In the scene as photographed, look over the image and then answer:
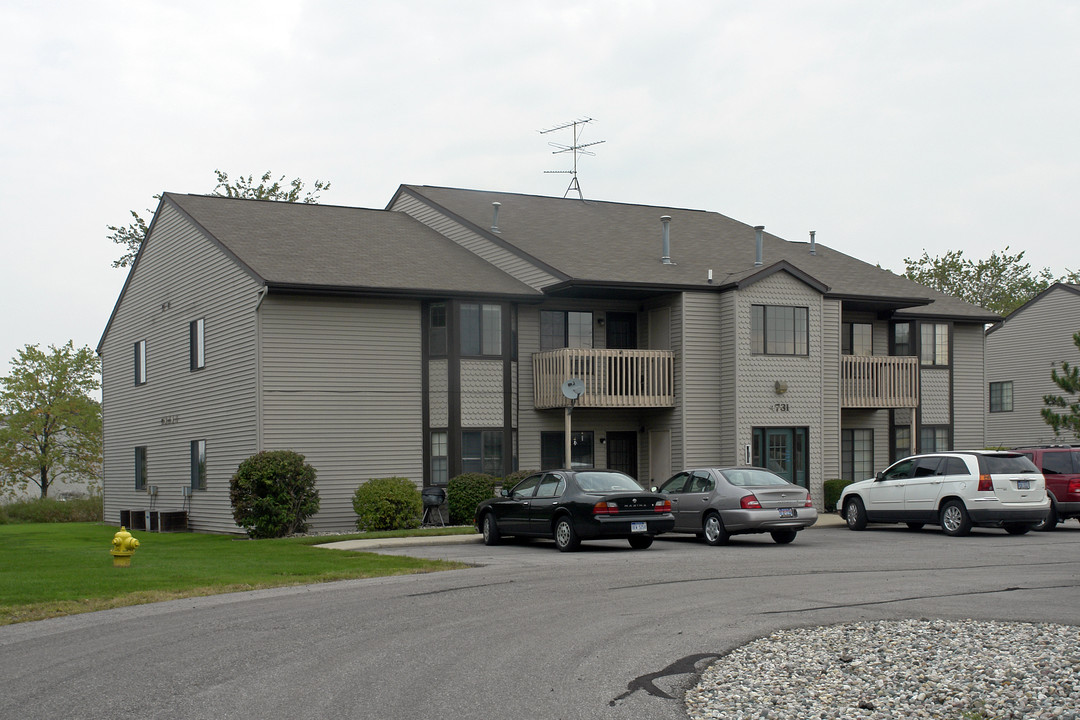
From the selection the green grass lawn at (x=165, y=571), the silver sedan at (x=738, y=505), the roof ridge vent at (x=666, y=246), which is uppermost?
the roof ridge vent at (x=666, y=246)

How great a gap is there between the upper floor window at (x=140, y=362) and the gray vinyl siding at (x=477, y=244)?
8681mm

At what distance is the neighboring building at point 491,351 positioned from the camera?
26.8 m

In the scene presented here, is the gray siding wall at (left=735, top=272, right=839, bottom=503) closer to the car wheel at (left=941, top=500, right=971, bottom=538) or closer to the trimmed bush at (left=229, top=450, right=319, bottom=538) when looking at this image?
the car wheel at (left=941, top=500, right=971, bottom=538)

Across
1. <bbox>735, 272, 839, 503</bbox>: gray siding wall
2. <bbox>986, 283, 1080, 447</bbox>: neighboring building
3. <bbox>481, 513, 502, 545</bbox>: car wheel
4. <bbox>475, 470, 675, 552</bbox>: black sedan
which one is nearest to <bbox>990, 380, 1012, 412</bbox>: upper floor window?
<bbox>986, 283, 1080, 447</bbox>: neighboring building

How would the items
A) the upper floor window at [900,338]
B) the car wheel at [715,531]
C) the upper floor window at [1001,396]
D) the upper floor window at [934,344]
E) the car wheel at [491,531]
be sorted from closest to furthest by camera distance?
the car wheel at [715,531] < the car wheel at [491,531] < the upper floor window at [900,338] < the upper floor window at [934,344] < the upper floor window at [1001,396]

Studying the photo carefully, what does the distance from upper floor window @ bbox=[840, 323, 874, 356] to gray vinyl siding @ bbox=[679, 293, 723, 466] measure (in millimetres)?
5944

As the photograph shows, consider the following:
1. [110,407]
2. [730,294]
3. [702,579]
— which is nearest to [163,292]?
[110,407]

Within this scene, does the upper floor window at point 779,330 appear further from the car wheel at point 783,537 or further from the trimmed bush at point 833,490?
the car wheel at point 783,537

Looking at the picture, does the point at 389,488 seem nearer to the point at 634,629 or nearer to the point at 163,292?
the point at 163,292

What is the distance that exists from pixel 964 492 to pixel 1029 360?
86.7 feet

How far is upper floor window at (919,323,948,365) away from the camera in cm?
3488

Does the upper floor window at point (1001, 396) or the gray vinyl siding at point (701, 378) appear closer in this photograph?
the gray vinyl siding at point (701, 378)

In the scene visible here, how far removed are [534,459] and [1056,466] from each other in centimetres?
1201

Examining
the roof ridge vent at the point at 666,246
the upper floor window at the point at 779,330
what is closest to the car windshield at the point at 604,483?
the upper floor window at the point at 779,330
